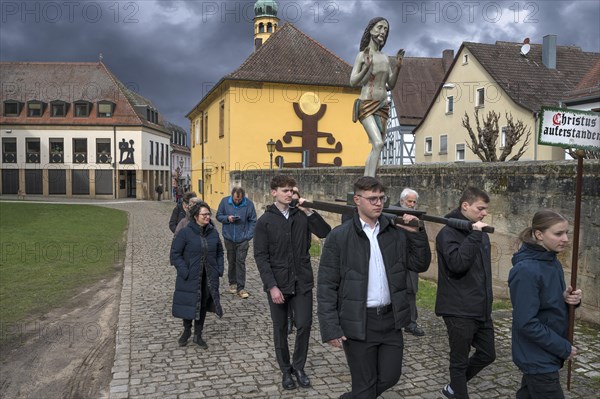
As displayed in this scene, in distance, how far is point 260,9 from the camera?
2092 inches

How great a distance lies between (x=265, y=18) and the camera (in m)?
53.0

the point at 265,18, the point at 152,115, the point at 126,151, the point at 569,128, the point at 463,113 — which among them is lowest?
the point at 569,128

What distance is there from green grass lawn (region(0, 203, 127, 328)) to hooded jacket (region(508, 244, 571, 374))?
7.10 m

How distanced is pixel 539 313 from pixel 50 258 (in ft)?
42.1

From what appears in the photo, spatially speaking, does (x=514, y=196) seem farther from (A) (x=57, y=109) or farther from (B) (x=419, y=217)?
(A) (x=57, y=109)

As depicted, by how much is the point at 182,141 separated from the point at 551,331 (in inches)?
3181

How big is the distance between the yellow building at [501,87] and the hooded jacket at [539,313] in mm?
24597

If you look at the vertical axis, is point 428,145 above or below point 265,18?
below

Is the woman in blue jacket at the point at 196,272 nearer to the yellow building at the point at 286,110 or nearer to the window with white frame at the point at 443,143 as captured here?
the yellow building at the point at 286,110

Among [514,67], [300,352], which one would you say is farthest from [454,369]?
[514,67]

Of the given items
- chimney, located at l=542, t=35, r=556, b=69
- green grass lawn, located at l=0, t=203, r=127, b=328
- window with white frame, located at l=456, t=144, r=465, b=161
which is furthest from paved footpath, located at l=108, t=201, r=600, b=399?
chimney, located at l=542, t=35, r=556, b=69

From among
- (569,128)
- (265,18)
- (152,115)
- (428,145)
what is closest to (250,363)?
(569,128)

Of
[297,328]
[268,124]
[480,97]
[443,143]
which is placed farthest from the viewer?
[443,143]

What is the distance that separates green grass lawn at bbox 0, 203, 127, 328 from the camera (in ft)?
30.4
